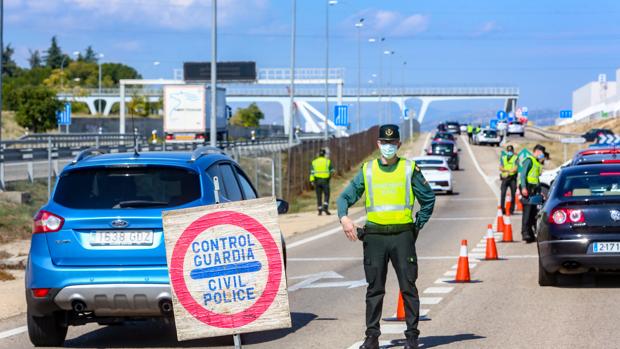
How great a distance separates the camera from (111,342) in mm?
11125

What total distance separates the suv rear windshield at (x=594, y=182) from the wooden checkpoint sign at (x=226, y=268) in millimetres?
7488

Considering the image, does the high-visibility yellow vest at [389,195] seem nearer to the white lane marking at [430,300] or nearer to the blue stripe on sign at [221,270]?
the blue stripe on sign at [221,270]

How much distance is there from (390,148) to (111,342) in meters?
3.14

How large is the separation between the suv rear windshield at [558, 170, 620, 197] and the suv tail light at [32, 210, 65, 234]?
7088 mm

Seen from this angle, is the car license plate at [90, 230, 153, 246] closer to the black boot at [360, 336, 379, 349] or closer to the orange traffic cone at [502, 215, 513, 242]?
the black boot at [360, 336, 379, 349]

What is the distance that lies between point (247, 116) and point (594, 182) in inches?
6722

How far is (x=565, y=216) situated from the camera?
48.7ft

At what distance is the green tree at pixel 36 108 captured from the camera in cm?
9912

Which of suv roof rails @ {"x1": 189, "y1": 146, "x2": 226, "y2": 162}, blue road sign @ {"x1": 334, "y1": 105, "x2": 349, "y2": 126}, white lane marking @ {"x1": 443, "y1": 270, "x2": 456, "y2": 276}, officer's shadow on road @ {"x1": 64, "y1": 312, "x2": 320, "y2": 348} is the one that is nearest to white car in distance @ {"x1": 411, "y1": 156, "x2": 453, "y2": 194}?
blue road sign @ {"x1": 334, "y1": 105, "x2": 349, "y2": 126}

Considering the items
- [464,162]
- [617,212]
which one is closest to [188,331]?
[617,212]

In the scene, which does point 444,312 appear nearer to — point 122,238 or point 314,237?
point 122,238

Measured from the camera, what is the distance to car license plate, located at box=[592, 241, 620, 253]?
14492 millimetres

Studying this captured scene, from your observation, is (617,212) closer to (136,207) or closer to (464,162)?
(136,207)

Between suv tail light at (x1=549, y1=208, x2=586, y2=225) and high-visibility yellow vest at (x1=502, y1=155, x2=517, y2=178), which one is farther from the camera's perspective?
high-visibility yellow vest at (x1=502, y1=155, x2=517, y2=178)
